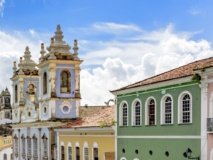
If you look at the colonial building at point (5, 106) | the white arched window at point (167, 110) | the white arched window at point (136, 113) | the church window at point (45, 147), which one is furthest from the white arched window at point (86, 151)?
the colonial building at point (5, 106)

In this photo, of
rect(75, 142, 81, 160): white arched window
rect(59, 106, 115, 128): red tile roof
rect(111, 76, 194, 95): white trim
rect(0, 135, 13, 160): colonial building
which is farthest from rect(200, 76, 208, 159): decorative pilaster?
rect(0, 135, 13, 160): colonial building

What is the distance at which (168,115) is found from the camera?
20.0m

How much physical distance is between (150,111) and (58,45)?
1476cm

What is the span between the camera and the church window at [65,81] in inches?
1364

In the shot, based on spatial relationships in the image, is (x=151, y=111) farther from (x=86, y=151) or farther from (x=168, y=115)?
(x=86, y=151)

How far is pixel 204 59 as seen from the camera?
21125mm

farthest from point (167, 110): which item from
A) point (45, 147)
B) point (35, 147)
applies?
point (35, 147)

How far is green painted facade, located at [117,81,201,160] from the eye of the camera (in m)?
18.1

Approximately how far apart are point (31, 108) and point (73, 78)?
6063 mm

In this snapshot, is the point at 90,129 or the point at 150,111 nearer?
the point at 150,111

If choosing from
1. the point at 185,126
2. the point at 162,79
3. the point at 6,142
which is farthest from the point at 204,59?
the point at 6,142

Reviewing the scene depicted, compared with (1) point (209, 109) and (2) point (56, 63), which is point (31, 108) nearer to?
(2) point (56, 63)

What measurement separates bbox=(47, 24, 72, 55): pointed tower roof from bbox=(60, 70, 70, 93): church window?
1408mm

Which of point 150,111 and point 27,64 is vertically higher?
point 27,64
